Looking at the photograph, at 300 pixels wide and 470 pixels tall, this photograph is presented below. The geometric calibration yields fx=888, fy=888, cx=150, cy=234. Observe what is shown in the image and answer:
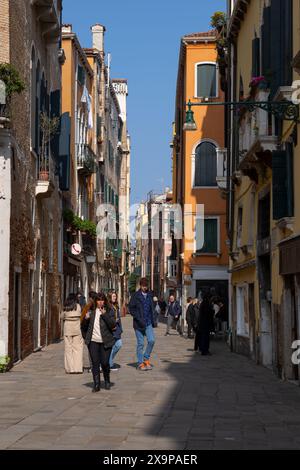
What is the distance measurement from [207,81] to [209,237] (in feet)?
23.1

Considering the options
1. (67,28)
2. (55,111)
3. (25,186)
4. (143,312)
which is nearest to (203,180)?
(67,28)

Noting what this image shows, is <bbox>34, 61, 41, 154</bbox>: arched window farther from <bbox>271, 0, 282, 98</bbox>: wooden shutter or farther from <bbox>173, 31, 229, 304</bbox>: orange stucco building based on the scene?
<bbox>173, 31, 229, 304</bbox>: orange stucco building

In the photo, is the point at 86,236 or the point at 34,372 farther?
the point at 86,236

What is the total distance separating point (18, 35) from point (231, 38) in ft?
29.2

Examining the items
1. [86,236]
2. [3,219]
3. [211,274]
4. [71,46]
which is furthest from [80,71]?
[3,219]

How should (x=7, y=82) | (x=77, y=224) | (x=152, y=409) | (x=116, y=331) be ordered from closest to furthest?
(x=152, y=409)
(x=7, y=82)
(x=116, y=331)
(x=77, y=224)

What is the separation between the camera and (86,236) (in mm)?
39688

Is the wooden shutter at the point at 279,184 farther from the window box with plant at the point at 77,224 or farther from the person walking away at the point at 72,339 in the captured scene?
the window box with plant at the point at 77,224

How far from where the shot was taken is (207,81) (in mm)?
39938

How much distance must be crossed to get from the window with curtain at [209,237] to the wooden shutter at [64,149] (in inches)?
461

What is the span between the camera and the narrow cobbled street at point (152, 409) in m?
8.86

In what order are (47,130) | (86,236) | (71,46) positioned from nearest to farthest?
1. (47,130)
2. (71,46)
3. (86,236)

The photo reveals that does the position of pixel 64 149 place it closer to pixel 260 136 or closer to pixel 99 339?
pixel 260 136

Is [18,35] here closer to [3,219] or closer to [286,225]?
[3,219]
